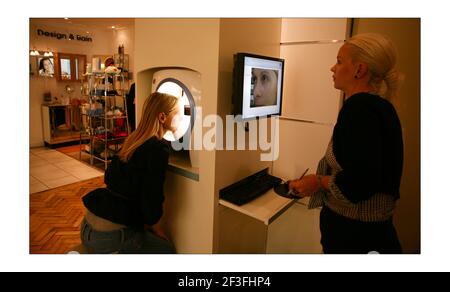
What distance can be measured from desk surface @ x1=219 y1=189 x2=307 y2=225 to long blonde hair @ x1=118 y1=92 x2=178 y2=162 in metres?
0.50

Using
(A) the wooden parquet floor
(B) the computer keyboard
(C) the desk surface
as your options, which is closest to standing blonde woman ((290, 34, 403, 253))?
(C) the desk surface

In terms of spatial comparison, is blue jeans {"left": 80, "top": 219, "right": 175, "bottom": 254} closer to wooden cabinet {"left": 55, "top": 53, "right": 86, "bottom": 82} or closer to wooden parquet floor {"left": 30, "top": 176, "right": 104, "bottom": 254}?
wooden parquet floor {"left": 30, "top": 176, "right": 104, "bottom": 254}

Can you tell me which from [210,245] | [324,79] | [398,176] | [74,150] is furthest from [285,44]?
[74,150]

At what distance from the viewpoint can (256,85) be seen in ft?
5.00

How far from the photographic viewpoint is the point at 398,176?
105cm

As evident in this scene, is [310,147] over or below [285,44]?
below

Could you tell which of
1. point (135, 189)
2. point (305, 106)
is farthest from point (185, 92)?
point (305, 106)

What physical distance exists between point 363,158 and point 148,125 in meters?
0.97

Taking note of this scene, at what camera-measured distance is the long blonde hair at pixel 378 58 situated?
40.8 inches

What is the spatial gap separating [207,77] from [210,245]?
2.94 feet

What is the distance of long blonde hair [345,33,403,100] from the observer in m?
1.04

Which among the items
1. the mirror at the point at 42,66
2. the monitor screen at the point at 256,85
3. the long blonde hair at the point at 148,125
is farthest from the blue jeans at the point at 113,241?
the mirror at the point at 42,66

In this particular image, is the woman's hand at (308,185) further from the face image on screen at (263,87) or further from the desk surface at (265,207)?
the face image on screen at (263,87)

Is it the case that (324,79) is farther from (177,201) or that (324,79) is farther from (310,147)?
(177,201)
